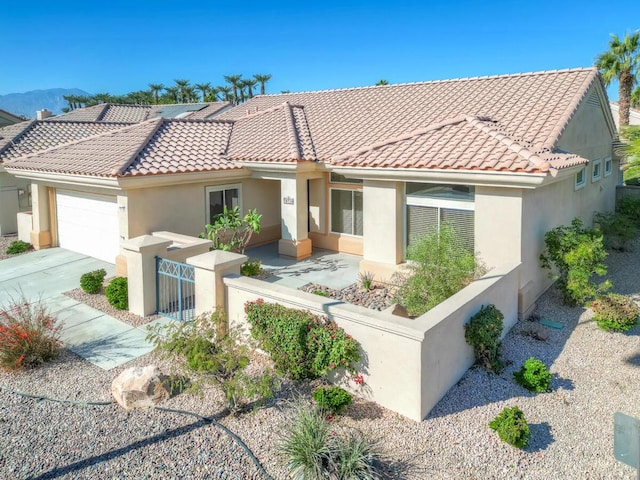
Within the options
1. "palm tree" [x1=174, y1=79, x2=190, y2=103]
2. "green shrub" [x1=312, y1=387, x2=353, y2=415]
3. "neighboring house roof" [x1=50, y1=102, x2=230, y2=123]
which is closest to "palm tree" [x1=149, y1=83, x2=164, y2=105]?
"palm tree" [x1=174, y1=79, x2=190, y2=103]

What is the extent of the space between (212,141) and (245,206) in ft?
10.1

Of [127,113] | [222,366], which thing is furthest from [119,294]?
[127,113]

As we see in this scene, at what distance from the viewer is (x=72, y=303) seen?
13422mm

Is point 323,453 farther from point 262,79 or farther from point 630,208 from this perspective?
point 262,79

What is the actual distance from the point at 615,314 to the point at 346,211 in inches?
370

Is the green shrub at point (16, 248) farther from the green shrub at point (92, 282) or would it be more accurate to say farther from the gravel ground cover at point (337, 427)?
the gravel ground cover at point (337, 427)

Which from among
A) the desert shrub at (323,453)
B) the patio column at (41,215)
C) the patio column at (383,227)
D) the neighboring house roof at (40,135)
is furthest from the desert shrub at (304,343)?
the neighboring house roof at (40,135)

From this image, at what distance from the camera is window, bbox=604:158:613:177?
21094mm

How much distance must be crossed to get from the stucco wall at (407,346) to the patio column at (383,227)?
14.8 feet

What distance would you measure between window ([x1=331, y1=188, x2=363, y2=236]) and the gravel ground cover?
8.90 metres

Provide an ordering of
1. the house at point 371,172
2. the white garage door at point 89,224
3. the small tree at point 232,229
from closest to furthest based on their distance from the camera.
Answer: the house at point 371,172
the small tree at point 232,229
the white garage door at point 89,224

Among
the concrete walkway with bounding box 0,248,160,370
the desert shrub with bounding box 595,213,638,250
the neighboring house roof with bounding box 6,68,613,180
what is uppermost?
the neighboring house roof with bounding box 6,68,613,180

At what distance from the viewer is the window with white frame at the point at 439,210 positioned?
1316cm

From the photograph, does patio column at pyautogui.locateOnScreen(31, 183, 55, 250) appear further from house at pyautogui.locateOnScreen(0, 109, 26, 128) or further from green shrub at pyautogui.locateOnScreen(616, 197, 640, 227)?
green shrub at pyautogui.locateOnScreen(616, 197, 640, 227)
